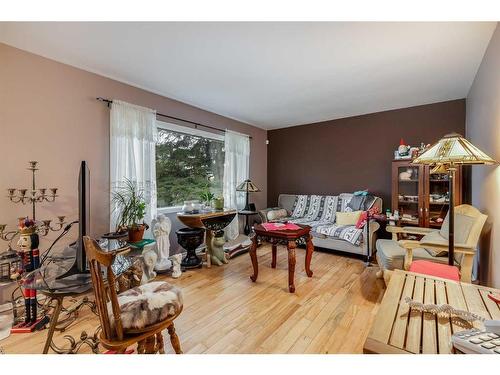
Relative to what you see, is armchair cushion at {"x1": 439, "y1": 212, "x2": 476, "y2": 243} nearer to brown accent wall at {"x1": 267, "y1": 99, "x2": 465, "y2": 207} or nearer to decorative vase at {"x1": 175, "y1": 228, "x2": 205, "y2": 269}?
brown accent wall at {"x1": 267, "y1": 99, "x2": 465, "y2": 207}

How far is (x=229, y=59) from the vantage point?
222 centimetres

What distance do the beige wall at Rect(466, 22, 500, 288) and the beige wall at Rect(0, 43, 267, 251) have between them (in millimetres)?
3555

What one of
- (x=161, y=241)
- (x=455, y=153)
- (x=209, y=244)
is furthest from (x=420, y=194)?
(x=161, y=241)

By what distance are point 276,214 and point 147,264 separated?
7.93 ft

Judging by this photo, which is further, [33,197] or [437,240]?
[437,240]

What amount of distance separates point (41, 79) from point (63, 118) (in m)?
0.37

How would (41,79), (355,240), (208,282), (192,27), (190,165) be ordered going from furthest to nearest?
(190,165)
(355,240)
(208,282)
(41,79)
(192,27)

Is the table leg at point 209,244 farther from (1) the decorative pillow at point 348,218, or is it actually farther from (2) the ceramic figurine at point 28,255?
(1) the decorative pillow at point 348,218

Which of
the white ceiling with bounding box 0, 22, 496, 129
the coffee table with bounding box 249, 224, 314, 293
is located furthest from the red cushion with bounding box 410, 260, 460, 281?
the white ceiling with bounding box 0, 22, 496, 129

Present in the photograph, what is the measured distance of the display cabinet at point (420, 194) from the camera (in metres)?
3.21

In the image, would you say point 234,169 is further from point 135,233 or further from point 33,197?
point 33,197

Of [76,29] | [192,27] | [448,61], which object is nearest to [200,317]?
[192,27]

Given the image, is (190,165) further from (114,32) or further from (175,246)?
(114,32)

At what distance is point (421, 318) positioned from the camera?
91cm
